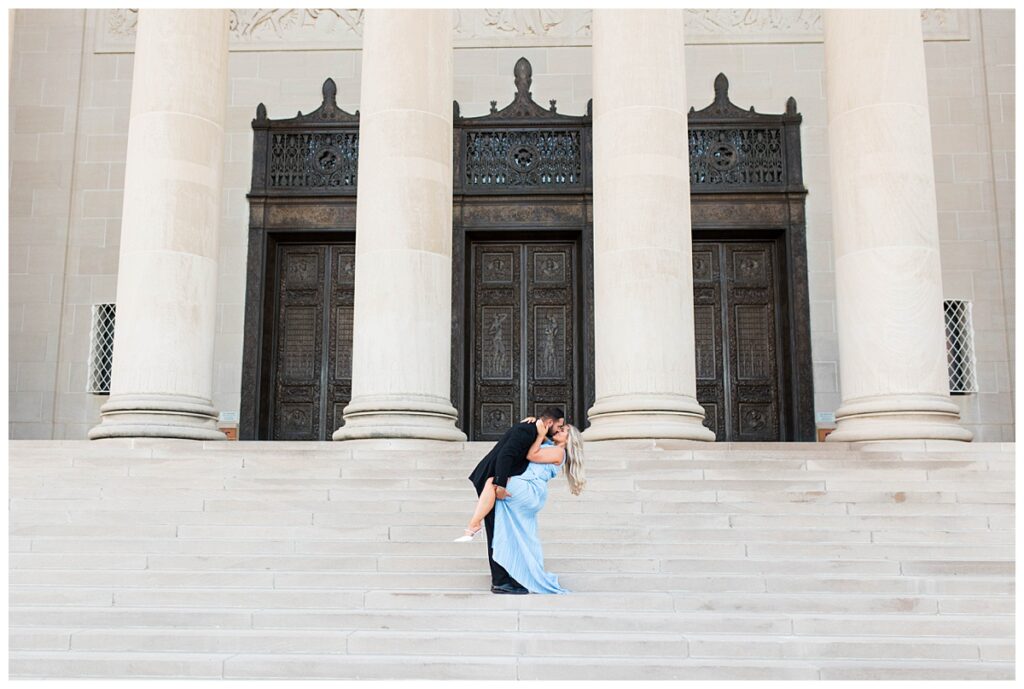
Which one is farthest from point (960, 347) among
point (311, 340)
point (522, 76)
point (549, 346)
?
point (311, 340)

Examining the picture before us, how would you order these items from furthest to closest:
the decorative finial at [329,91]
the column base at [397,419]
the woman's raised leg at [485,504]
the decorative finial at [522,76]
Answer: the decorative finial at [329,91] → the decorative finial at [522,76] → the column base at [397,419] → the woman's raised leg at [485,504]

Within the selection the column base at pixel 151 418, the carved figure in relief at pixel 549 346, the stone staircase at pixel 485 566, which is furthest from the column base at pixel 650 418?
the carved figure in relief at pixel 549 346

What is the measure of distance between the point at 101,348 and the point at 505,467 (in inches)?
772

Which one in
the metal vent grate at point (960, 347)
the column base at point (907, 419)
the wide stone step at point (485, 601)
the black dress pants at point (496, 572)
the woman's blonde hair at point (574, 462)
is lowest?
the wide stone step at point (485, 601)

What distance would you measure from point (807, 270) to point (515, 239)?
26.6 feet

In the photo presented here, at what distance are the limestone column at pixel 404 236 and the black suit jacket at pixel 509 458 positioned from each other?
248 inches

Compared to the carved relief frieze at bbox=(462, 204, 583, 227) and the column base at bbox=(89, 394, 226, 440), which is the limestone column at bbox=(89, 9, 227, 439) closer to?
the column base at bbox=(89, 394, 226, 440)

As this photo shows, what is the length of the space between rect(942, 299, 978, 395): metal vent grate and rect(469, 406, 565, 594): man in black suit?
1829cm

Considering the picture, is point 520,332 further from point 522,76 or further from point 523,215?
point 522,76

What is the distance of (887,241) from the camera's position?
1855cm

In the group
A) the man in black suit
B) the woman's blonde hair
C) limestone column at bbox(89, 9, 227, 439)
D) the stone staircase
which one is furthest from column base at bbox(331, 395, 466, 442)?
the woman's blonde hair

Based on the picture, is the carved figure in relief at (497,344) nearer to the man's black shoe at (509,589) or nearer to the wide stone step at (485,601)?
the wide stone step at (485,601)

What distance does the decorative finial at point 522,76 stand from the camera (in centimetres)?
2794

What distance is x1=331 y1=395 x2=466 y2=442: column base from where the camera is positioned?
59.6 ft
